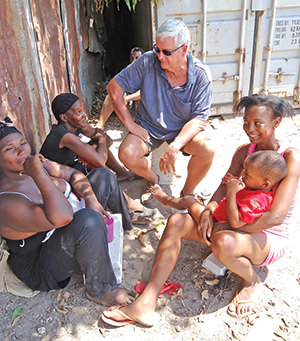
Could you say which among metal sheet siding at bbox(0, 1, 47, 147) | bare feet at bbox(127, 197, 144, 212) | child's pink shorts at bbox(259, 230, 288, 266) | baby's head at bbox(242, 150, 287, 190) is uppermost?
metal sheet siding at bbox(0, 1, 47, 147)

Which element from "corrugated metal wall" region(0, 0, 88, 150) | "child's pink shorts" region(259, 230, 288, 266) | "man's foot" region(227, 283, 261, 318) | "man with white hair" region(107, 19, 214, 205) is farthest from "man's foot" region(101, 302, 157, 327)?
"corrugated metal wall" region(0, 0, 88, 150)

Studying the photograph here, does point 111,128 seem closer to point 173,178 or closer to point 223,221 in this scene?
point 173,178

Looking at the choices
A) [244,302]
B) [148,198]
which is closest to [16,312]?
[244,302]

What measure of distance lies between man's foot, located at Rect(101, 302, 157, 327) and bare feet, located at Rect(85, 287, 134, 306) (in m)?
0.09

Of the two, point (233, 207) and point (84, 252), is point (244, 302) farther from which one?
point (84, 252)

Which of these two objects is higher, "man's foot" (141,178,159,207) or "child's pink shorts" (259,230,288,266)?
"child's pink shorts" (259,230,288,266)

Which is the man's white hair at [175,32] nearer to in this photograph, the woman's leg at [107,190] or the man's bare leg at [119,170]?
the woman's leg at [107,190]

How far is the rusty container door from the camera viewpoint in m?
4.94

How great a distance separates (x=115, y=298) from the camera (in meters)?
2.29

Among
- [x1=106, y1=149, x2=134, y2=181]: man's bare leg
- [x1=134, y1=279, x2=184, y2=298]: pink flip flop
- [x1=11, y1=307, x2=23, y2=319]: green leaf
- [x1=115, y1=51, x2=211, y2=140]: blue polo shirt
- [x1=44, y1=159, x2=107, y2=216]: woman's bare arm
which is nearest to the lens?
[x1=11, y1=307, x2=23, y2=319]: green leaf

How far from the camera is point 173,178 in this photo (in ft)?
13.2

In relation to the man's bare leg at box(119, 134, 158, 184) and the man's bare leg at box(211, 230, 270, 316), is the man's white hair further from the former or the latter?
the man's bare leg at box(211, 230, 270, 316)

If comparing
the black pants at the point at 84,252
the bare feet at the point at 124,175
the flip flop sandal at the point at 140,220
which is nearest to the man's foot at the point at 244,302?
the black pants at the point at 84,252

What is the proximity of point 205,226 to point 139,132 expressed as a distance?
1393mm
